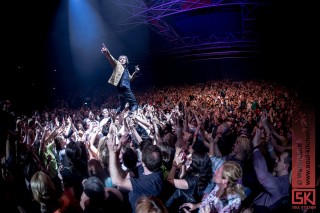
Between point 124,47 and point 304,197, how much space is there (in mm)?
16669

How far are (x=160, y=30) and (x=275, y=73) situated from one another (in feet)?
24.2

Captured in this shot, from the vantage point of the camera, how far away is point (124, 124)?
4.62 meters

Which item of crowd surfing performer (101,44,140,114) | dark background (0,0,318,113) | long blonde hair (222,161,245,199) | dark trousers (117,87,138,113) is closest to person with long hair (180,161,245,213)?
long blonde hair (222,161,245,199)

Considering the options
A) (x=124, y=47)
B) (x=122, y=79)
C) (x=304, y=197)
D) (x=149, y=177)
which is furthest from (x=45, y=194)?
(x=124, y=47)

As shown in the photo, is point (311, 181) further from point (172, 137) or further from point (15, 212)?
point (15, 212)

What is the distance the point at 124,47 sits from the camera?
1858 centimetres

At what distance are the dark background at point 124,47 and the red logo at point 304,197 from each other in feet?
22.7

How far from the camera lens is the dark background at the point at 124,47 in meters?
11.7

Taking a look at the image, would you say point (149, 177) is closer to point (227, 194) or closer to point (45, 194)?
point (227, 194)

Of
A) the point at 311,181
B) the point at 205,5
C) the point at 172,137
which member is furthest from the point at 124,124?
the point at 205,5

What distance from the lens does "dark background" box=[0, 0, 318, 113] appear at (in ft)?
38.4

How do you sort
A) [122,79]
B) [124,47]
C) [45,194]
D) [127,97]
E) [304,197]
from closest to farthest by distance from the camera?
1. [45,194]
2. [304,197]
3. [122,79]
4. [127,97]
5. [124,47]

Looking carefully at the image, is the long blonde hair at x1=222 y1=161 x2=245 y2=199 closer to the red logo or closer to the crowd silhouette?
the crowd silhouette

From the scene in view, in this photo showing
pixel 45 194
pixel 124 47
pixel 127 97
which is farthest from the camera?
pixel 124 47
